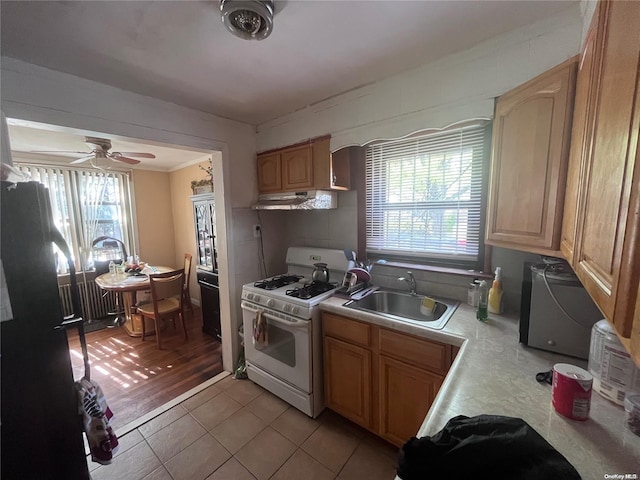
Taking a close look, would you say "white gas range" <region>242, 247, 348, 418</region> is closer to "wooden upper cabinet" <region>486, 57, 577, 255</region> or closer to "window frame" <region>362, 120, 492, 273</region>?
"window frame" <region>362, 120, 492, 273</region>

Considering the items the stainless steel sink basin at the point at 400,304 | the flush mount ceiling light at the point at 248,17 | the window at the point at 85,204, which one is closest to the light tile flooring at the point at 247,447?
the stainless steel sink basin at the point at 400,304

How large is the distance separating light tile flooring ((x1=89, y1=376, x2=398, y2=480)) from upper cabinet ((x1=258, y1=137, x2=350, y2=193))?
1792mm

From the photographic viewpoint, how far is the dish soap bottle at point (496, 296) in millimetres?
1533

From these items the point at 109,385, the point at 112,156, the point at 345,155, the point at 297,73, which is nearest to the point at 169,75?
the point at 297,73

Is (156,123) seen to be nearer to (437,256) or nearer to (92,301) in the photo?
(437,256)

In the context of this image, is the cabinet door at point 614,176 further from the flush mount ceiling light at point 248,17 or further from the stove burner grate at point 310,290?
the stove burner grate at point 310,290

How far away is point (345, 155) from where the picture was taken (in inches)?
86.0

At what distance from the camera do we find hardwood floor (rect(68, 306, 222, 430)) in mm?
2127

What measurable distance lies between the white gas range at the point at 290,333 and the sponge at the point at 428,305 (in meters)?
0.66

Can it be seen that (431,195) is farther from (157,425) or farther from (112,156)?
(112,156)

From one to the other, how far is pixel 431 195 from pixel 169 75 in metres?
1.94

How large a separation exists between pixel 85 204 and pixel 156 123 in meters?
2.88

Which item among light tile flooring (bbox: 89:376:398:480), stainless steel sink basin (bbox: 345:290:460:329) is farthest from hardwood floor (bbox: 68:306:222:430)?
stainless steel sink basin (bbox: 345:290:460:329)

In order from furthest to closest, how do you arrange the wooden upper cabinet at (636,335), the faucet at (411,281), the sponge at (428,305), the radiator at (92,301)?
the radiator at (92,301), the faucet at (411,281), the sponge at (428,305), the wooden upper cabinet at (636,335)
